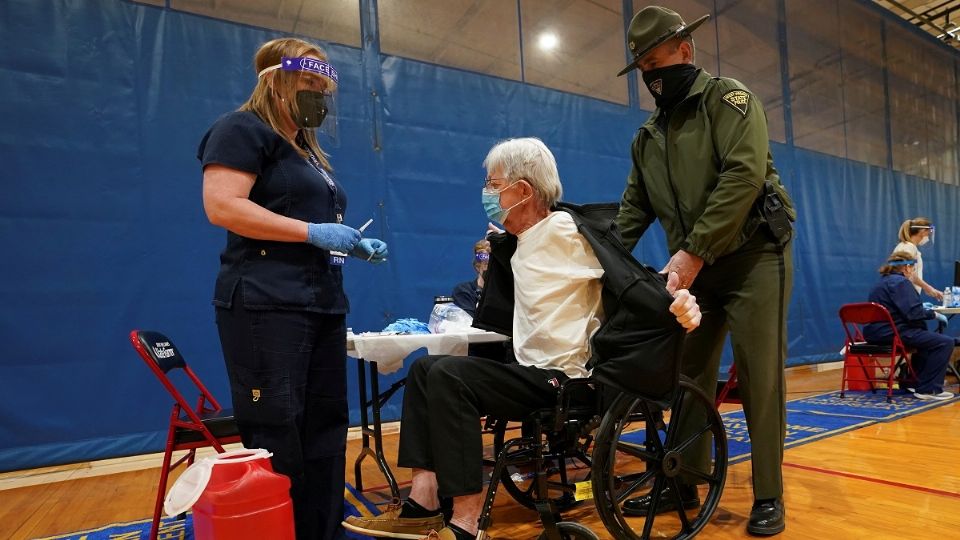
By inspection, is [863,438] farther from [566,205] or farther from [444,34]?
[444,34]

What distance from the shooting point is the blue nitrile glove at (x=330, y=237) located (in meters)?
1.34

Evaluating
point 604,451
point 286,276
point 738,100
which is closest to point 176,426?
point 286,276

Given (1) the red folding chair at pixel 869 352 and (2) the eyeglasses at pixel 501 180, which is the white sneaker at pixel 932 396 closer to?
(1) the red folding chair at pixel 869 352

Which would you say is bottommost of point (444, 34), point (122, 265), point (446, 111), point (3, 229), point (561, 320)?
point (561, 320)

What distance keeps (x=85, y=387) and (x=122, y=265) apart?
0.68m

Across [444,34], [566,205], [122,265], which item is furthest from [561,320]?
[444,34]

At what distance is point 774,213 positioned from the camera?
1.73 meters

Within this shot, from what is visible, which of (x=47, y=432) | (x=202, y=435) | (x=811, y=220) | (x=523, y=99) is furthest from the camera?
(x=811, y=220)

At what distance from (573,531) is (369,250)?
0.90 metres

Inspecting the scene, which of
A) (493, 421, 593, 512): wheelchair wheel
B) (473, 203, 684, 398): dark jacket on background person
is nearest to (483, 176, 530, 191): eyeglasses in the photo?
(473, 203, 684, 398): dark jacket on background person

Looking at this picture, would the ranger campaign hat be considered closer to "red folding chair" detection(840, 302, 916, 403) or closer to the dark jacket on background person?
the dark jacket on background person

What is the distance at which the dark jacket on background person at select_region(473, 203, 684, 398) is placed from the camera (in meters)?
1.36

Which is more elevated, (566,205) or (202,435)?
(566,205)

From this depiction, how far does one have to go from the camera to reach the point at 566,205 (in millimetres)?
1621
